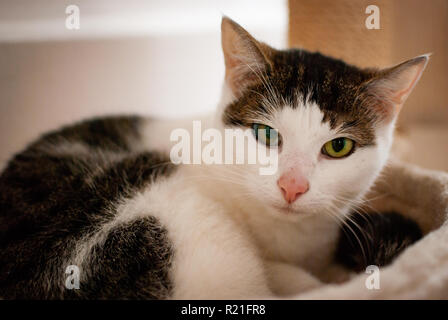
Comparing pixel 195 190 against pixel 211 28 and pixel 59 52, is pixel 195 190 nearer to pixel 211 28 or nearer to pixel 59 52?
pixel 211 28

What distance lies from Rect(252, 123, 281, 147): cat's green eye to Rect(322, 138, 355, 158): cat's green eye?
0.42 ft

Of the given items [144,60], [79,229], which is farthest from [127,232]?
[144,60]

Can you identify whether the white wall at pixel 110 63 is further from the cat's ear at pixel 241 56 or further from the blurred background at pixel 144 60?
the cat's ear at pixel 241 56

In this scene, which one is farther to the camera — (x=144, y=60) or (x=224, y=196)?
(x=144, y=60)

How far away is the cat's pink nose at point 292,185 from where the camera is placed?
2.76 feet

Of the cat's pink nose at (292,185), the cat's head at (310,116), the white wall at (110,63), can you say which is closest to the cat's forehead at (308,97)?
the cat's head at (310,116)

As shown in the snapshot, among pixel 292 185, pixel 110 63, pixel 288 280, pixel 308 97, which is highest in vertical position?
pixel 110 63

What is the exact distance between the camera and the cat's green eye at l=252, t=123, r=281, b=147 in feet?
3.11

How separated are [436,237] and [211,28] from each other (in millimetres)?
1933

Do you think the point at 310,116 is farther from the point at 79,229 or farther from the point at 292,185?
the point at 79,229

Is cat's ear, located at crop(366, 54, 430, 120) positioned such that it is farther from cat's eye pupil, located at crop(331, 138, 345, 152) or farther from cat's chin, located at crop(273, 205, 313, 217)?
cat's chin, located at crop(273, 205, 313, 217)

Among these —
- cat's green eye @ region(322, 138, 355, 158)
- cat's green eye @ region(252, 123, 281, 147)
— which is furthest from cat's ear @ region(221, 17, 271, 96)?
cat's green eye @ region(322, 138, 355, 158)

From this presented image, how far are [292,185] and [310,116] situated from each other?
0.20 metres

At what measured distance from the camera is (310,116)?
91cm
